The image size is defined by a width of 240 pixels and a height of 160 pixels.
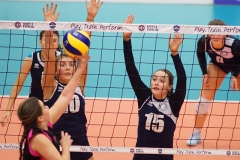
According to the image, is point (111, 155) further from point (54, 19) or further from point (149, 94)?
point (54, 19)

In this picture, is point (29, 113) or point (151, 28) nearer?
point (29, 113)

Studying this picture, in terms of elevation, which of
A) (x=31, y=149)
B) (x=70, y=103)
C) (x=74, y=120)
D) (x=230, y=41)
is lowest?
(x=31, y=149)

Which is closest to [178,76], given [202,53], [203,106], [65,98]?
[65,98]

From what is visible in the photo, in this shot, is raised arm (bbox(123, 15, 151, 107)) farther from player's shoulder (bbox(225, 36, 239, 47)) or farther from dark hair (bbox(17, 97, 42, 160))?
player's shoulder (bbox(225, 36, 239, 47))

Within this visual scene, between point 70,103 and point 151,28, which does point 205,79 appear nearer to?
point 151,28

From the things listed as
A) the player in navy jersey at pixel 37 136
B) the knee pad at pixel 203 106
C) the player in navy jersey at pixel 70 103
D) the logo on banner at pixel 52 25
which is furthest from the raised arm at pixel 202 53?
the player in navy jersey at pixel 37 136

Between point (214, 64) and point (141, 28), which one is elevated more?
point (141, 28)

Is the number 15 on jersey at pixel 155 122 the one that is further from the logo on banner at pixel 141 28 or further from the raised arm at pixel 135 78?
the logo on banner at pixel 141 28

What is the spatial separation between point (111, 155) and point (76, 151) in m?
1.30

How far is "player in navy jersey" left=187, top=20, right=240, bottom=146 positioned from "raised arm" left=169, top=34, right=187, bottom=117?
4.19 ft

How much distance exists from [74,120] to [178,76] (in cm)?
96

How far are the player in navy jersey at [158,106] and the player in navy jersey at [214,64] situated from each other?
1.29m

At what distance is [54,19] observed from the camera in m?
4.21

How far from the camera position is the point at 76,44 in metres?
3.67
